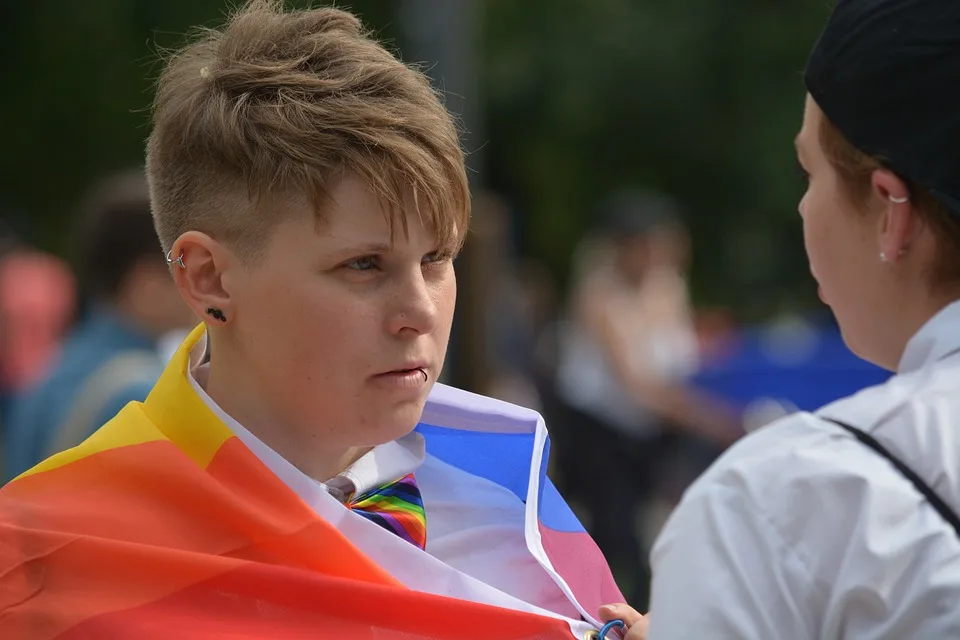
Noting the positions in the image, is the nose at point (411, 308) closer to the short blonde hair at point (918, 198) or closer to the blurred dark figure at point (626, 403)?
the short blonde hair at point (918, 198)

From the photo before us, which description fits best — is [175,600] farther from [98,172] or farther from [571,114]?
[571,114]

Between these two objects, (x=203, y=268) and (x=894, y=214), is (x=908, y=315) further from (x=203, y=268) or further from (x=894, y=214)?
(x=203, y=268)

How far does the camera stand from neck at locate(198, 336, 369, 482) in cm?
223

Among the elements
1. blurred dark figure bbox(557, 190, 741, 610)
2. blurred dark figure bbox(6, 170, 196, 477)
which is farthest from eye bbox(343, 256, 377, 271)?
blurred dark figure bbox(557, 190, 741, 610)

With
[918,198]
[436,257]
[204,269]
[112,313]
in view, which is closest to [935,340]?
[918,198]

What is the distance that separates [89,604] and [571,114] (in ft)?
51.4

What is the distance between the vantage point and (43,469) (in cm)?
221

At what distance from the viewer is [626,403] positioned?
7.41 m

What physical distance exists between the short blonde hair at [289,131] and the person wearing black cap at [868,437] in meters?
0.69

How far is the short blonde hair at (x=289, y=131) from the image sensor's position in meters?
2.15

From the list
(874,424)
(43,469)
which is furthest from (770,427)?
(43,469)

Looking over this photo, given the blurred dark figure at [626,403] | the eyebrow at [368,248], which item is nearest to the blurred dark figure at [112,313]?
the eyebrow at [368,248]

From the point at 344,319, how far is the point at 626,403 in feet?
17.7

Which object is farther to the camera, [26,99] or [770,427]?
[26,99]
